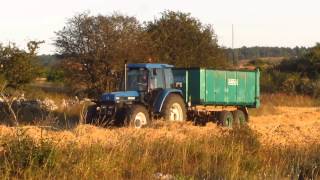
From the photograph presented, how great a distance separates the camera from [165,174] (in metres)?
10.4

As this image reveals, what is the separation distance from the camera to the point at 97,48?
1508 inches

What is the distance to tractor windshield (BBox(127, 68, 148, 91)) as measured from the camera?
23203 mm

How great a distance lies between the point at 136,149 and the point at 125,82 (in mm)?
12015

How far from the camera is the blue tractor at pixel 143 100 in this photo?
22.3m

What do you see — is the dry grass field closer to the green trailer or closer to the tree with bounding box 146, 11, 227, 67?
the green trailer

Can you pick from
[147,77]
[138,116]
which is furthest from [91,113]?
[147,77]

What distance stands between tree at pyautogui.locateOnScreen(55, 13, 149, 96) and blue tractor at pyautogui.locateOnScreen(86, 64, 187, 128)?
515 inches

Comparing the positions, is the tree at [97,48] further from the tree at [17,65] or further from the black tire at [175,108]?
the black tire at [175,108]

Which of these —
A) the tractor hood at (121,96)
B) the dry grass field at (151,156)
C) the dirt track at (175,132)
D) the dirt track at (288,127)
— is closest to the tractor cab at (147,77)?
the tractor hood at (121,96)

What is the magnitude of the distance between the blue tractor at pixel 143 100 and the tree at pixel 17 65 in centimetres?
1280

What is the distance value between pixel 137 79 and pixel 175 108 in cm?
164

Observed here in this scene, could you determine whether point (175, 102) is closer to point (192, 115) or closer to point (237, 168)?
point (192, 115)

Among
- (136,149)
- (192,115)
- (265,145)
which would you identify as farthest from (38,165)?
(192,115)

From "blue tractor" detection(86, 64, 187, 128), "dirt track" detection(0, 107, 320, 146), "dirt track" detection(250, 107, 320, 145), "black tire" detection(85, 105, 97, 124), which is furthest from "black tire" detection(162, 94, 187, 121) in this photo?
"dirt track" detection(250, 107, 320, 145)
